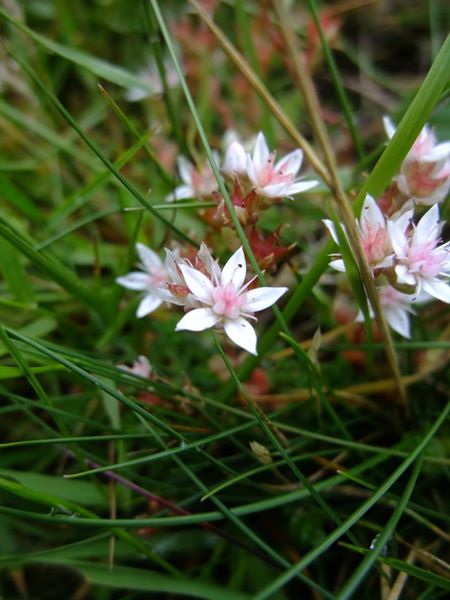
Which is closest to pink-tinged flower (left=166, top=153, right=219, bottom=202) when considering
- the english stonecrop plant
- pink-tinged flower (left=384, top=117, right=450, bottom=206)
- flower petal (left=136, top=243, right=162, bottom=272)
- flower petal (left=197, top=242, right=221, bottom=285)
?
the english stonecrop plant

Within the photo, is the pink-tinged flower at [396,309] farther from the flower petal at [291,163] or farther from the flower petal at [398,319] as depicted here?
the flower petal at [291,163]

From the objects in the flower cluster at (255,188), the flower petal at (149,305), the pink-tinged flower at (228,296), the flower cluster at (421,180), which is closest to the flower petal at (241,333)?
the pink-tinged flower at (228,296)

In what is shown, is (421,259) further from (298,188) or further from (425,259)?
(298,188)

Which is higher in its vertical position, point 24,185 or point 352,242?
point 352,242

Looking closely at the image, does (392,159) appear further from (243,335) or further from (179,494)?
(179,494)

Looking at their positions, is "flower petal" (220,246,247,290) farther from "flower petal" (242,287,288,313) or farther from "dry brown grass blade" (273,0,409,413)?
"dry brown grass blade" (273,0,409,413)

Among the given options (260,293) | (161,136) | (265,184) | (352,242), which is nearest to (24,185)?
(161,136)

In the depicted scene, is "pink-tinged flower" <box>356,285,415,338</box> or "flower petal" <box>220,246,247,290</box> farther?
"pink-tinged flower" <box>356,285,415,338</box>
